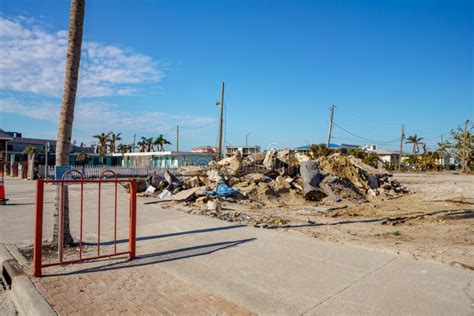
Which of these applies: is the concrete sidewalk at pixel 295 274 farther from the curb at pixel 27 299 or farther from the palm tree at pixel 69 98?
the palm tree at pixel 69 98

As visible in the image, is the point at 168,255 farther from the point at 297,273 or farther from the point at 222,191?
the point at 222,191

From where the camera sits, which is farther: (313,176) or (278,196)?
(313,176)

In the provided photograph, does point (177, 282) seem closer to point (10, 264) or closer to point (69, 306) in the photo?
point (69, 306)

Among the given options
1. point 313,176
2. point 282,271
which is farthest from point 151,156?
point 282,271

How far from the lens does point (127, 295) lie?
4148 mm

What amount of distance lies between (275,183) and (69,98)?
1084 centimetres

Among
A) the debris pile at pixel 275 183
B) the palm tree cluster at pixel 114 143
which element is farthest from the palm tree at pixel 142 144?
the debris pile at pixel 275 183

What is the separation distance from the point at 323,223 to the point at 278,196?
5.28 m

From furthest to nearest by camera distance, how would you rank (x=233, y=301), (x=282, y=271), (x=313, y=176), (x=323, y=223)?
1. (x=313, y=176)
2. (x=323, y=223)
3. (x=282, y=271)
4. (x=233, y=301)

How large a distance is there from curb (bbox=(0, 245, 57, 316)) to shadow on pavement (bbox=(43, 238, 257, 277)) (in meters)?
0.35

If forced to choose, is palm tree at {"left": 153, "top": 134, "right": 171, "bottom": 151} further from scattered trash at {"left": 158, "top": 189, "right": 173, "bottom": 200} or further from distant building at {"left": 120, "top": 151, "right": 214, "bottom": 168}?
scattered trash at {"left": 158, "top": 189, "right": 173, "bottom": 200}

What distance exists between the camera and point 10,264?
5.17 metres

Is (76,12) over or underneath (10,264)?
over

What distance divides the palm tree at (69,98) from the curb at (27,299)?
1511 millimetres
